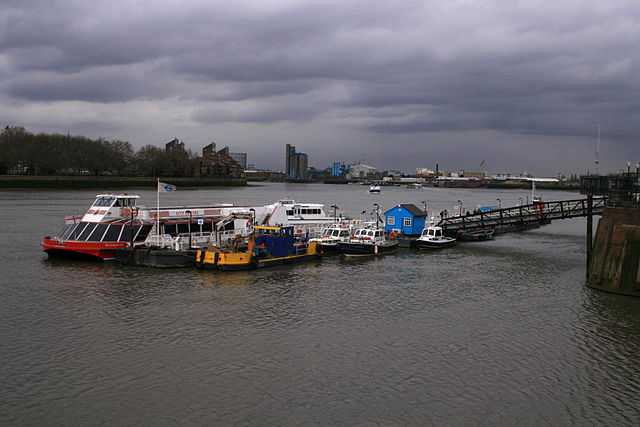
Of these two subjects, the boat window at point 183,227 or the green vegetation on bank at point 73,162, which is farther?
the green vegetation on bank at point 73,162

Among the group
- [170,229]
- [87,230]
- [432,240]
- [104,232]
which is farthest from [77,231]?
[432,240]

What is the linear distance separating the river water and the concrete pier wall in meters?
0.82

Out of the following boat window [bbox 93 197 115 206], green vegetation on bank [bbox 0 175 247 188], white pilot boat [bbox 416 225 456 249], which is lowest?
white pilot boat [bbox 416 225 456 249]

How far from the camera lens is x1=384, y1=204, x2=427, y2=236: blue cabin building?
46.0 m

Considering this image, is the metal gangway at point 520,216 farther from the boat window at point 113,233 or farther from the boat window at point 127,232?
the boat window at point 113,233

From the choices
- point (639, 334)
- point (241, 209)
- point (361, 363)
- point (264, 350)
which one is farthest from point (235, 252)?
point (639, 334)

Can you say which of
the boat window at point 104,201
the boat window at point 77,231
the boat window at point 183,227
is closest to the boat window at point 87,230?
the boat window at point 77,231

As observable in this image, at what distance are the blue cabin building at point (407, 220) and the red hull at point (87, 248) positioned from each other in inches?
934

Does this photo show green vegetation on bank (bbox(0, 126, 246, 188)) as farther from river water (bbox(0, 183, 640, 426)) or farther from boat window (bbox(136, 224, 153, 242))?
river water (bbox(0, 183, 640, 426))

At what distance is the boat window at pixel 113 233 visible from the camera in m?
33.6

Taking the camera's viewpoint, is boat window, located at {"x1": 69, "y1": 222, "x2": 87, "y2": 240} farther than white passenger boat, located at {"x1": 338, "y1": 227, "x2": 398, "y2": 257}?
No

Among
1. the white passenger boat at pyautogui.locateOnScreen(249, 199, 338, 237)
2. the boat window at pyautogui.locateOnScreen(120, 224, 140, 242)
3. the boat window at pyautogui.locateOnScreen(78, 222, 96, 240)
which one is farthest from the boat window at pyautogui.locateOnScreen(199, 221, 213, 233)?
the boat window at pyautogui.locateOnScreen(78, 222, 96, 240)

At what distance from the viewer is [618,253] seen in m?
25.4

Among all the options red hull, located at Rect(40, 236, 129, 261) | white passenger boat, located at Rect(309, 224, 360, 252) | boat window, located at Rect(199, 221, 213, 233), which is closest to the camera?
red hull, located at Rect(40, 236, 129, 261)
